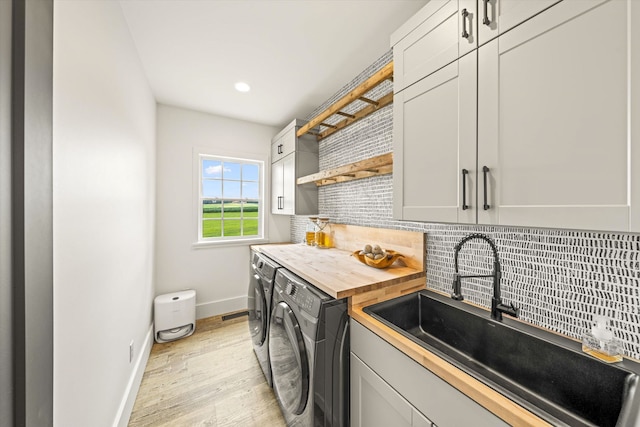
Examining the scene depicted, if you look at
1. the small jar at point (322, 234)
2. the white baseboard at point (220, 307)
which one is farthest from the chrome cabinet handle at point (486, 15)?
the white baseboard at point (220, 307)

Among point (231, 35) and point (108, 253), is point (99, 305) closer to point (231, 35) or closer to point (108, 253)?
point (108, 253)

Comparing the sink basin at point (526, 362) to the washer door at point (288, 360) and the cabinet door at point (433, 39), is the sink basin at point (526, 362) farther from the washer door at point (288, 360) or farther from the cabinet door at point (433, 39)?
the cabinet door at point (433, 39)

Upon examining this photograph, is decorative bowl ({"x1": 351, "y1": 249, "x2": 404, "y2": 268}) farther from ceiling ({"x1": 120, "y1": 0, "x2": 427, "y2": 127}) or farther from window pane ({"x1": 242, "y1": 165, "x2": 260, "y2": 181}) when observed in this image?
window pane ({"x1": 242, "y1": 165, "x2": 260, "y2": 181})

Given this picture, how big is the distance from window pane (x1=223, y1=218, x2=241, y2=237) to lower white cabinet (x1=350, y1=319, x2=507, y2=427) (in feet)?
7.91

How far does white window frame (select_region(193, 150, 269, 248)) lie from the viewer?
2.92 metres

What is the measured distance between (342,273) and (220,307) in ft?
7.36

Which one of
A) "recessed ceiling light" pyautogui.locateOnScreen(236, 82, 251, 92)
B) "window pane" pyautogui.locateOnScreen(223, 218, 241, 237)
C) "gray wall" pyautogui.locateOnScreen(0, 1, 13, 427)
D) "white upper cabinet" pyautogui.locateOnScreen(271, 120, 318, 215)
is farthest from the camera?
"window pane" pyautogui.locateOnScreen(223, 218, 241, 237)

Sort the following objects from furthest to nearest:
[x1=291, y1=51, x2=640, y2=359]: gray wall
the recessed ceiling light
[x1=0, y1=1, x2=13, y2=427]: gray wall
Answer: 1. the recessed ceiling light
2. [x1=291, y1=51, x2=640, y2=359]: gray wall
3. [x1=0, y1=1, x2=13, y2=427]: gray wall

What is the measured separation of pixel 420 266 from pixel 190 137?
2903mm

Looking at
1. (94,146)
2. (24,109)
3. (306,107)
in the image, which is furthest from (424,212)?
(306,107)

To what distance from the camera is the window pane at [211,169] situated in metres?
3.03

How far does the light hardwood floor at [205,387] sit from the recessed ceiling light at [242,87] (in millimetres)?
2598

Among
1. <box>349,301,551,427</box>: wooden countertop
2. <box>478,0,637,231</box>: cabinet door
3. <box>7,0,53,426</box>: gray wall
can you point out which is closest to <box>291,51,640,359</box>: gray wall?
<box>478,0,637,231</box>: cabinet door

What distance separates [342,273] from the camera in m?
1.50
